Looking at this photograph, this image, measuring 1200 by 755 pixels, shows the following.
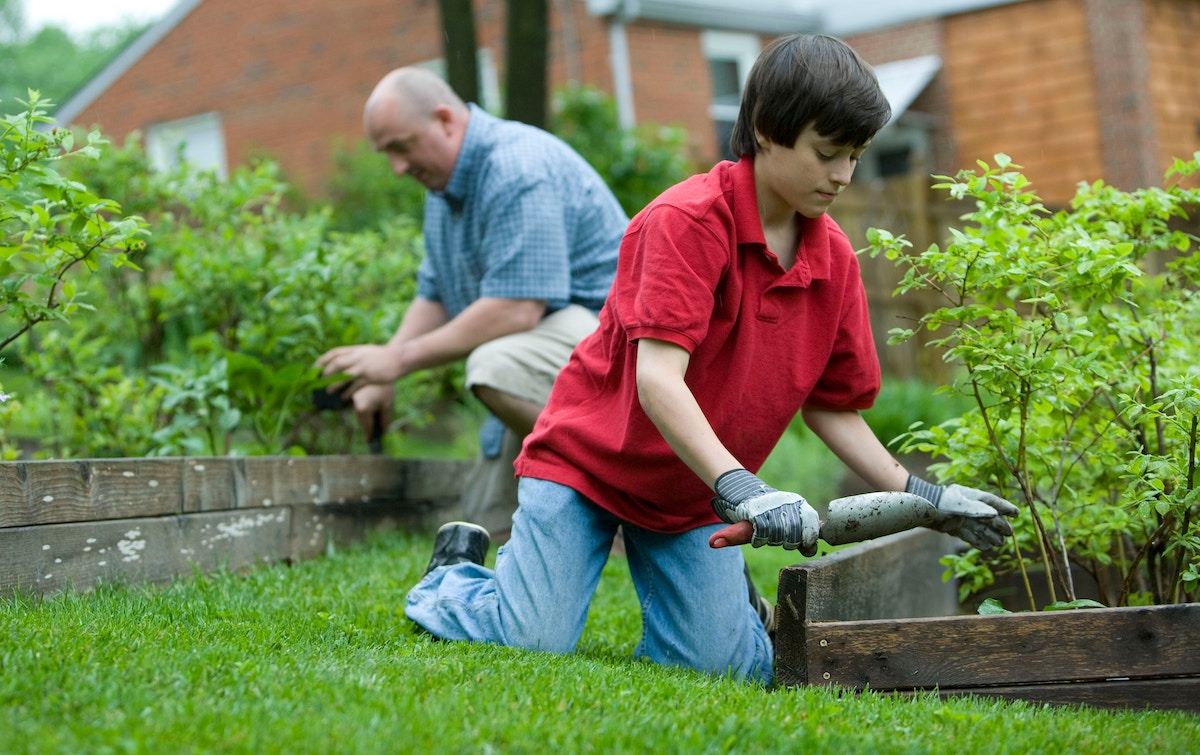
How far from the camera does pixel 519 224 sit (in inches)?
168

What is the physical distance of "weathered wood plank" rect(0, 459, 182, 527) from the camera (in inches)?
118

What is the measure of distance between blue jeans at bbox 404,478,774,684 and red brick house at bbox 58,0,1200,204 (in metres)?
11.6

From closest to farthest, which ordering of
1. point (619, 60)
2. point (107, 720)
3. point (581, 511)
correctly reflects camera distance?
point (107, 720) → point (581, 511) → point (619, 60)

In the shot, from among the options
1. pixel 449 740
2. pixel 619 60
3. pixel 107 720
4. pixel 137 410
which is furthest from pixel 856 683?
pixel 619 60

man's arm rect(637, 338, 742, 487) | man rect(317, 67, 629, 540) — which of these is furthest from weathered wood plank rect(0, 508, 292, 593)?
man's arm rect(637, 338, 742, 487)

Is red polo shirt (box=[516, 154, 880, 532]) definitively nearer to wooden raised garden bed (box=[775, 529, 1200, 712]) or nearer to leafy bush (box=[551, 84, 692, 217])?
wooden raised garden bed (box=[775, 529, 1200, 712])

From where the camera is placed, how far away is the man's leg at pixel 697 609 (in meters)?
3.09

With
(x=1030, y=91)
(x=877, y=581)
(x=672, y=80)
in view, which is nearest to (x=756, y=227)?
(x=877, y=581)

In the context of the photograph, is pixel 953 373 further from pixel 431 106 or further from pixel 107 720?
pixel 107 720

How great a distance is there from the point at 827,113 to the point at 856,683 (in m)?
1.27

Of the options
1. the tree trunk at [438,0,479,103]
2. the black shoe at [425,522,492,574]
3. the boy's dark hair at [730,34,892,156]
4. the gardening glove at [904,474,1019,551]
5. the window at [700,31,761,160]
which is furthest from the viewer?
the window at [700,31,761,160]

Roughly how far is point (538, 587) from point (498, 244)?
1669mm

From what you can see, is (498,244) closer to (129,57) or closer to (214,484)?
(214,484)

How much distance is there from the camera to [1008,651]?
105 inches
